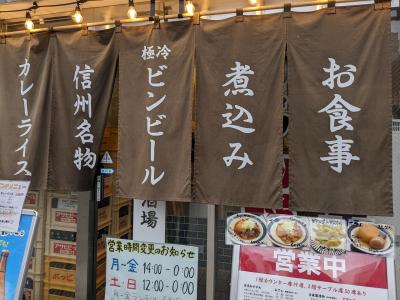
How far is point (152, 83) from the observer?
14.1 ft

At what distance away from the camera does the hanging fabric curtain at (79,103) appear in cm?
451

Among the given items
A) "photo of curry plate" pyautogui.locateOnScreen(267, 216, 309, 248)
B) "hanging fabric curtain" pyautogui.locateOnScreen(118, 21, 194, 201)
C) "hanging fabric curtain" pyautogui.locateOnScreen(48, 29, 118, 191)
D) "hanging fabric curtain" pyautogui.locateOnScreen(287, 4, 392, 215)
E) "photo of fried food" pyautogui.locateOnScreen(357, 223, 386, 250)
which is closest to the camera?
"photo of fried food" pyautogui.locateOnScreen(357, 223, 386, 250)

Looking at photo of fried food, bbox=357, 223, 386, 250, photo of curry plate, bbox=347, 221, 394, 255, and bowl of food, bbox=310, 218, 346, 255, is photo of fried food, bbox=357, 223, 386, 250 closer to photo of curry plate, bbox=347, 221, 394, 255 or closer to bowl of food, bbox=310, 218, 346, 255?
photo of curry plate, bbox=347, 221, 394, 255

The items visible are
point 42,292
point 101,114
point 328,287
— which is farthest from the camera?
point 42,292

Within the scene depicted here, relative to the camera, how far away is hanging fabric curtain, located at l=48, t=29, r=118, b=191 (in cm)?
451

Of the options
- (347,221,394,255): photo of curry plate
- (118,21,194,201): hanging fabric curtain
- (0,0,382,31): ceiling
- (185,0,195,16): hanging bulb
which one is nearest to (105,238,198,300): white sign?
(118,21,194,201): hanging fabric curtain

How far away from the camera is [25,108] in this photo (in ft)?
15.7

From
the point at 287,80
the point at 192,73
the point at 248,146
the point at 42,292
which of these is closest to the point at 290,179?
the point at 248,146

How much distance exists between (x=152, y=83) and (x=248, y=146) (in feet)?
A: 4.62

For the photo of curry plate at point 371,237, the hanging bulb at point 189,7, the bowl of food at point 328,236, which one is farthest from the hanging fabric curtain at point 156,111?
the photo of curry plate at point 371,237

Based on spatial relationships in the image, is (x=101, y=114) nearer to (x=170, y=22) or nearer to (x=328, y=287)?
(x=170, y=22)

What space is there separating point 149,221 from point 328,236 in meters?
2.40

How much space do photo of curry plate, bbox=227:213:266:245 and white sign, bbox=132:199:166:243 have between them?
140 centimetres

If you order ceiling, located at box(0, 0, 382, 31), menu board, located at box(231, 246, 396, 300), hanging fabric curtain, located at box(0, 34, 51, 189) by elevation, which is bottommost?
menu board, located at box(231, 246, 396, 300)
